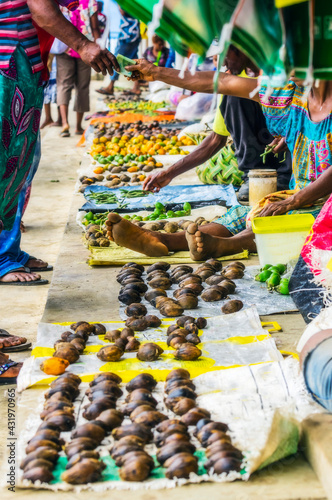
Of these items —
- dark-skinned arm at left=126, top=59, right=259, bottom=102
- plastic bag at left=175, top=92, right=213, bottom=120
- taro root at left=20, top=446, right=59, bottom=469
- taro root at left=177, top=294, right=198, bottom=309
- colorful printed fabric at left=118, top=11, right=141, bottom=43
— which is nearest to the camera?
taro root at left=20, top=446, right=59, bottom=469

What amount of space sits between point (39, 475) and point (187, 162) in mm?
3077

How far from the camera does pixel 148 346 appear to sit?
265 centimetres

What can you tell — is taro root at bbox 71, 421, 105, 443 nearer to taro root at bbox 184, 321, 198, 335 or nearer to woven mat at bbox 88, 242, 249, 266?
→ taro root at bbox 184, 321, 198, 335

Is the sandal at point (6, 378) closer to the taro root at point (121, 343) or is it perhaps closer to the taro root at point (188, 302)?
the taro root at point (121, 343)

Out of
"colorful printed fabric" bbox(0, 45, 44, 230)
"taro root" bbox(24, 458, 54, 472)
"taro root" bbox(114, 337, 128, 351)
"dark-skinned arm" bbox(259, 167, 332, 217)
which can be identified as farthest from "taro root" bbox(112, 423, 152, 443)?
"dark-skinned arm" bbox(259, 167, 332, 217)

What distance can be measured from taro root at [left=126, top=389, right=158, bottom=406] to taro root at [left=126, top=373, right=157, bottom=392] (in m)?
0.06

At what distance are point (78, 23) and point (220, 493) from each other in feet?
24.4

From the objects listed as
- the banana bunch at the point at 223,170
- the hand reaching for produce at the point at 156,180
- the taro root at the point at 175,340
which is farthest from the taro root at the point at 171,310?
the banana bunch at the point at 223,170

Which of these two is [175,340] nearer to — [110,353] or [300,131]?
[110,353]

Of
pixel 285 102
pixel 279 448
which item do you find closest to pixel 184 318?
pixel 279 448

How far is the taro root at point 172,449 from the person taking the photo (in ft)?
6.26

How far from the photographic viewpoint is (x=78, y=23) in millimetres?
8273

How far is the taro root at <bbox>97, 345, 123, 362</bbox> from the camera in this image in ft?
8.61

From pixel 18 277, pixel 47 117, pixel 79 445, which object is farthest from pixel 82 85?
pixel 79 445
